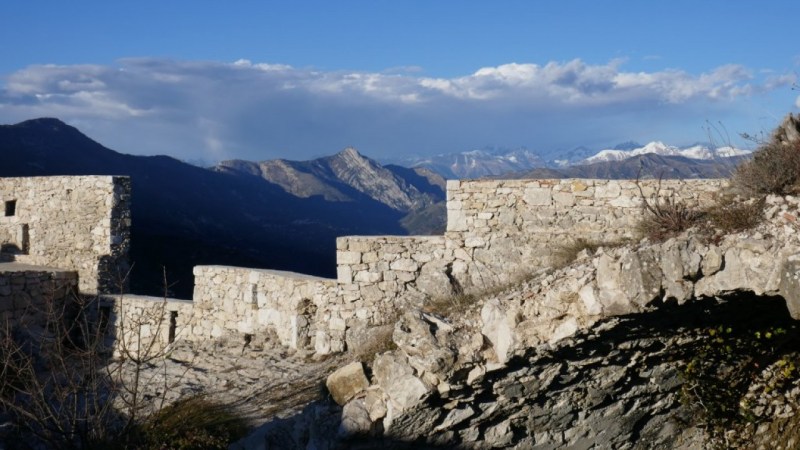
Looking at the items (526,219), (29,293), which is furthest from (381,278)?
(29,293)

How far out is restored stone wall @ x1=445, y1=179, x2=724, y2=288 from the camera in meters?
9.77

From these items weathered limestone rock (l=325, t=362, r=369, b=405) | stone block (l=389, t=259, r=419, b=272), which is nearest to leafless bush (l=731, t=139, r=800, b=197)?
weathered limestone rock (l=325, t=362, r=369, b=405)

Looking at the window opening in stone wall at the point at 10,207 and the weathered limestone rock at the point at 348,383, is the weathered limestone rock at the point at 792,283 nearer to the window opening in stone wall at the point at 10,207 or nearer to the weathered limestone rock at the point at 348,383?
the weathered limestone rock at the point at 348,383

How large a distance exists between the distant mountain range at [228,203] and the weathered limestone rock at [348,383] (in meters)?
14.3

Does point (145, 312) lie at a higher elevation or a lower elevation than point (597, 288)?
lower

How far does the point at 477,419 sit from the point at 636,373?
5.17ft

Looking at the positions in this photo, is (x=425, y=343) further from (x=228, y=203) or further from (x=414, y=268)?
(x=228, y=203)

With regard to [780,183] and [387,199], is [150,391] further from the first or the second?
[387,199]

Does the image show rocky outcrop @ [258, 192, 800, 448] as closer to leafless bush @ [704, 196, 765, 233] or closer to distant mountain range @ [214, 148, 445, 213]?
leafless bush @ [704, 196, 765, 233]

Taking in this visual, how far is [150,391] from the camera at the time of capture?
10.3 m

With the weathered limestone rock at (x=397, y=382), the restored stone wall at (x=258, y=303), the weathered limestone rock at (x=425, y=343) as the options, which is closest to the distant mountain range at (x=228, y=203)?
the restored stone wall at (x=258, y=303)

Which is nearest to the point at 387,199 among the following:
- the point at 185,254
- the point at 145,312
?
the point at 185,254

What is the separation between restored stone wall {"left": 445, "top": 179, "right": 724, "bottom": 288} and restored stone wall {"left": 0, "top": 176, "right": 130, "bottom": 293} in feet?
23.0

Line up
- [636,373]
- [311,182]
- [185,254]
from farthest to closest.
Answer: [311,182] → [185,254] → [636,373]
